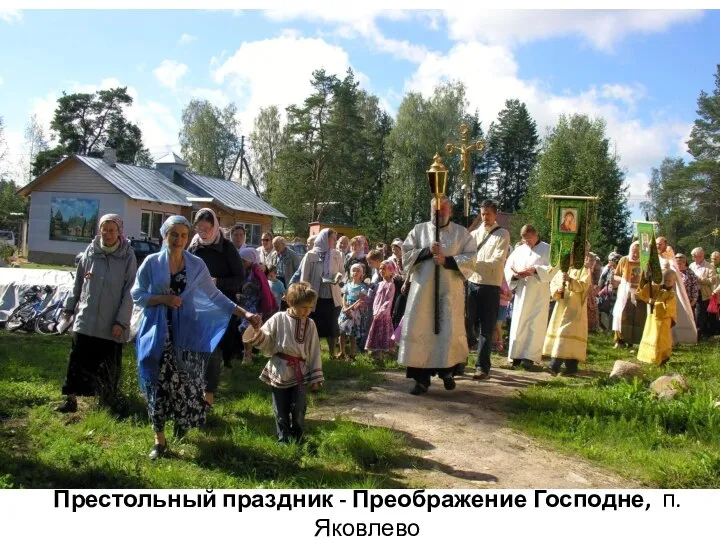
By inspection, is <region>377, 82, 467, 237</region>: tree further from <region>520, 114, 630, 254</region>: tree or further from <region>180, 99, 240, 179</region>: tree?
<region>180, 99, 240, 179</region>: tree

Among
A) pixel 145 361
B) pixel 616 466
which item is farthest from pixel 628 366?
pixel 145 361

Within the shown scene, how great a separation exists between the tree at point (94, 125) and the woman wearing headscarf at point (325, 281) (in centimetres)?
5127

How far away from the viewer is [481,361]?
28.3 ft

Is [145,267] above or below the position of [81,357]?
above

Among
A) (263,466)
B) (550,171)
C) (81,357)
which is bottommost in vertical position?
(263,466)

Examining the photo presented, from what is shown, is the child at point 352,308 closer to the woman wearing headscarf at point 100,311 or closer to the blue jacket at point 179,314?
the woman wearing headscarf at point 100,311

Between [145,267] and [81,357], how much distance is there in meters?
1.78

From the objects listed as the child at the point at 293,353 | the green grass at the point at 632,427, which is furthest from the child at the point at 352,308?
the child at the point at 293,353

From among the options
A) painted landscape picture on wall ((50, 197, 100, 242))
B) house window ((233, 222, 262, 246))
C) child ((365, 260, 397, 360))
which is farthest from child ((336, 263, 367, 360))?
house window ((233, 222, 262, 246))

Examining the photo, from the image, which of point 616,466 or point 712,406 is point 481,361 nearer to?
point 712,406

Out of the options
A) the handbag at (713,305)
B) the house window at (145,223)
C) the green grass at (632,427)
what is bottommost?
the green grass at (632,427)

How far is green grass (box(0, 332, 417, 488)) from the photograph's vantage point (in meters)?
4.70

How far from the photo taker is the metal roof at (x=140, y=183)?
33.3 meters
